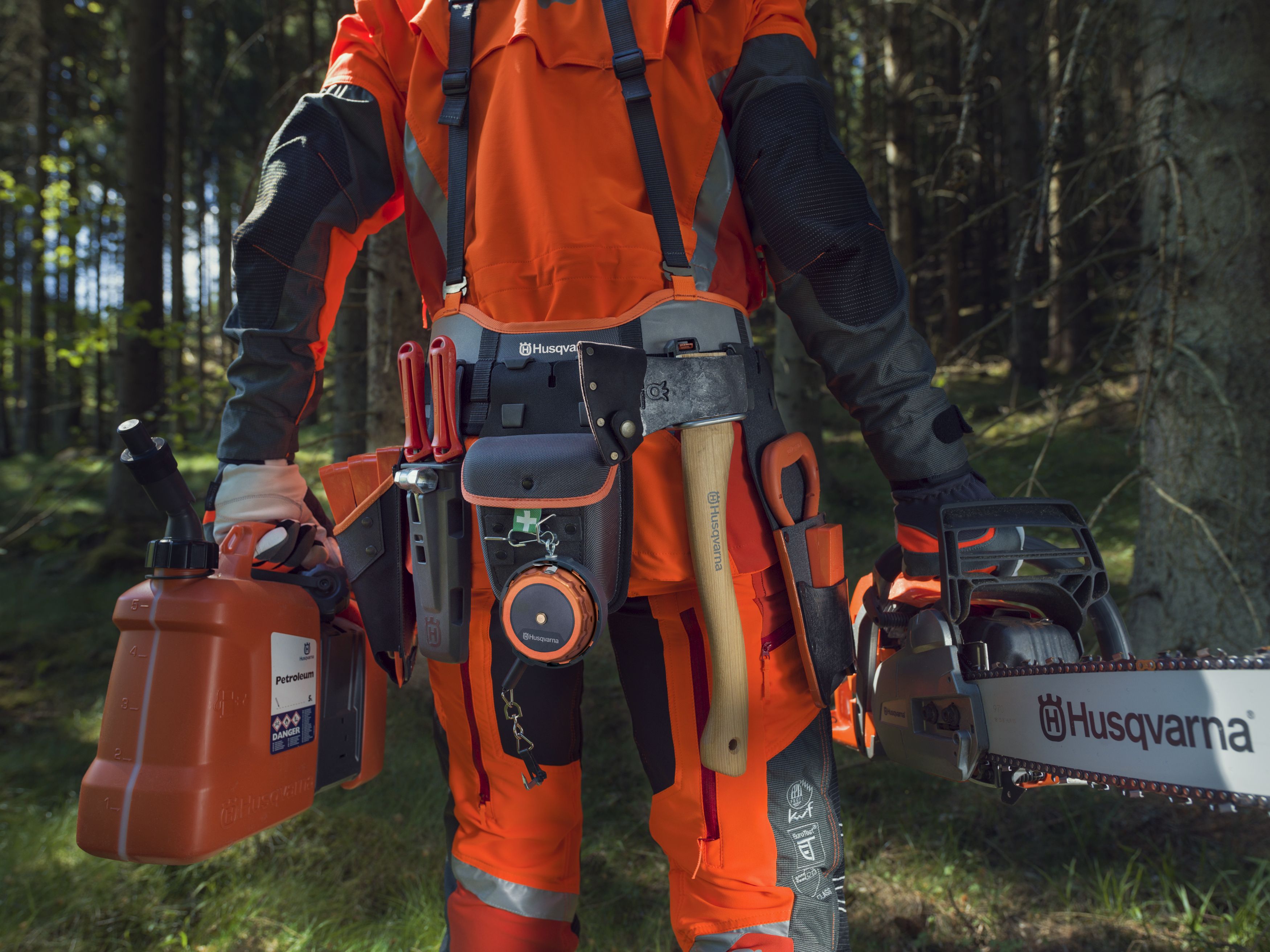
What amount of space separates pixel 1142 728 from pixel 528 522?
1.08 meters

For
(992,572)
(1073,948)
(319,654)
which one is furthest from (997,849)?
(319,654)

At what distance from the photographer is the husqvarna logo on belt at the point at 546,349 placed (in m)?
1.47

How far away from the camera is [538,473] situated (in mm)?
1393

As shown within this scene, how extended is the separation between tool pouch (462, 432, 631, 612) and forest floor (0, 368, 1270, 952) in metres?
1.52

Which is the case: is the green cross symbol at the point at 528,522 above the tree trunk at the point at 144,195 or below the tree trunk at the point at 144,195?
below

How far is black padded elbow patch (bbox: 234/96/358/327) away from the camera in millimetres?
1658

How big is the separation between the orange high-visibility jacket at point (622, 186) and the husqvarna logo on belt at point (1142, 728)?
1.58 ft

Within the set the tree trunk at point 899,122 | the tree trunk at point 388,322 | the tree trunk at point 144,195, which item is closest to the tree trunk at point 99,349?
the tree trunk at point 144,195

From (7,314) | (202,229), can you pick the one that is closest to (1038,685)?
(202,229)

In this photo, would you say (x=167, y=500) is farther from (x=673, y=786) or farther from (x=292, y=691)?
(x=673, y=786)

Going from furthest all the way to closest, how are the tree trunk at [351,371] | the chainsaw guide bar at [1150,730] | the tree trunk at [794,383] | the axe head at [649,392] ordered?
1. the tree trunk at [794,383]
2. the tree trunk at [351,371]
3. the axe head at [649,392]
4. the chainsaw guide bar at [1150,730]

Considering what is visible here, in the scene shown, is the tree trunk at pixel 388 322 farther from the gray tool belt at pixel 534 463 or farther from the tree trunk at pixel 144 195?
the tree trunk at pixel 144 195

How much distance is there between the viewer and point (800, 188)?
1.50 m

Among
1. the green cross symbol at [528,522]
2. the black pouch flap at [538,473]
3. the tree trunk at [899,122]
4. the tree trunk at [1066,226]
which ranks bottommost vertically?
the green cross symbol at [528,522]
